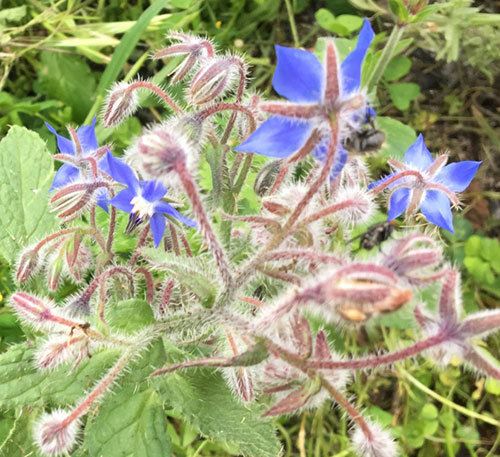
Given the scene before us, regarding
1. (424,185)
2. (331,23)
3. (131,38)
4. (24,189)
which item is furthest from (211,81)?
(331,23)

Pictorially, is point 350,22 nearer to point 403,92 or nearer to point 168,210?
point 403,92

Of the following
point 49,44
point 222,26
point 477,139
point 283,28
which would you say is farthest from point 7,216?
point 477,139

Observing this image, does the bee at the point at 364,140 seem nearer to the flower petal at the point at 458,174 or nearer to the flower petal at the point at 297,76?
the flower petal at the point at 297,76

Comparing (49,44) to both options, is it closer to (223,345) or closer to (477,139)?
(223,345)

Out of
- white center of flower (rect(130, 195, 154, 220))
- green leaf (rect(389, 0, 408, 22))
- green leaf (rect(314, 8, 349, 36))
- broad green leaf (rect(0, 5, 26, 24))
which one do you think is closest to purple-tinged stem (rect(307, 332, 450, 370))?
white center of flower (rect(130, 195, 154, 220))

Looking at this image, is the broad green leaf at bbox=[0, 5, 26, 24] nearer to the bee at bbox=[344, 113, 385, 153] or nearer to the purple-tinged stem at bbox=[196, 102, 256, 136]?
the purple-tinged stem at bbox=[196, 102, 256, 136]

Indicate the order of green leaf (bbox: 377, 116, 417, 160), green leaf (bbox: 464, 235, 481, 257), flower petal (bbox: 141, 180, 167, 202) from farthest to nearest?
green leaf (bbox: 464, 235, 481, 257), green leaf (bbox: 377, 116, 417, 160), flower petal (bbox: 141, 180, 167, 202)

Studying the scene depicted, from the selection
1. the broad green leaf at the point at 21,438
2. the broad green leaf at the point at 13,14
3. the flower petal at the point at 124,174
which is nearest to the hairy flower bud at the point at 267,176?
the flower petal at the point at 124,174
